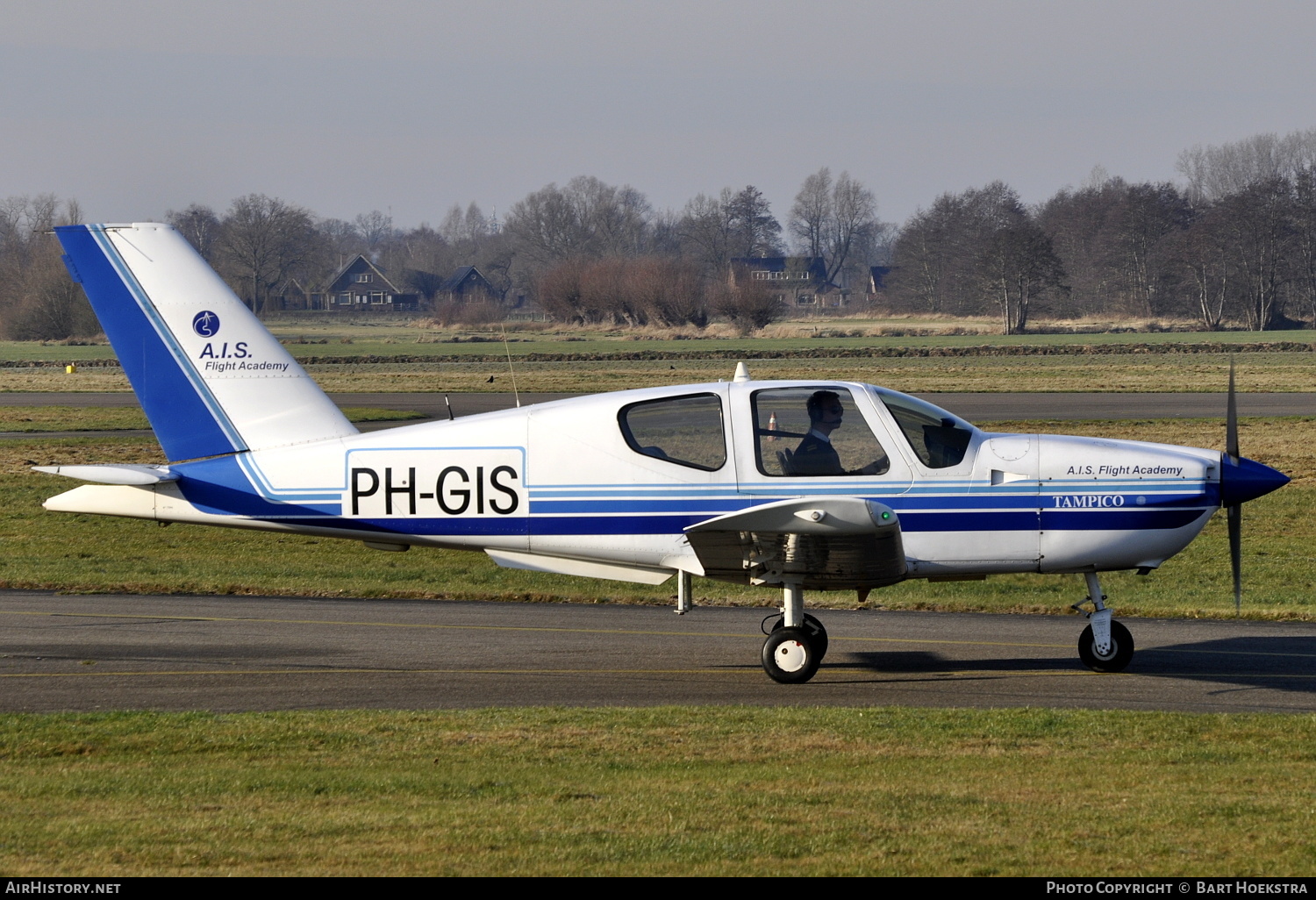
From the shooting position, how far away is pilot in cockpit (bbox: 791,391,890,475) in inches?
412

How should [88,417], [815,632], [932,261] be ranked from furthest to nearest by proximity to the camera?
1. [932,261]
2. [88,417]
3. [815,632]

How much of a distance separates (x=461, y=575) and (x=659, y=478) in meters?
6.76

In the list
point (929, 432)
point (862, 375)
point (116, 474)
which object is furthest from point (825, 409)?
point (862, 375)

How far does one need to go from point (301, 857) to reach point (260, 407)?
597cm

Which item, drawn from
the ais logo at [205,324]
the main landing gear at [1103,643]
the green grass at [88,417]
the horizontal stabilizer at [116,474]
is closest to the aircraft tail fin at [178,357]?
the ais logo at [205,324]

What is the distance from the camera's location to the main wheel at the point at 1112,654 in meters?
11.1

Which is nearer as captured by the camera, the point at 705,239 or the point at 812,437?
the point at 812,437

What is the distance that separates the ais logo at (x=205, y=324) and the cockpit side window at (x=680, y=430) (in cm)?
360

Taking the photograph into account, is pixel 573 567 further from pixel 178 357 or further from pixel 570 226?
pixel 570 226

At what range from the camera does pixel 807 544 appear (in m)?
10.1

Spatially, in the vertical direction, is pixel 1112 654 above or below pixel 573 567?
below

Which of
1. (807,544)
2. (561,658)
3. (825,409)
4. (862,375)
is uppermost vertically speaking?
(825,409)

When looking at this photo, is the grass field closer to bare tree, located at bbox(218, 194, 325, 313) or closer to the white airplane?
bare tree, located at bbox(218, 194, 325, 313)
